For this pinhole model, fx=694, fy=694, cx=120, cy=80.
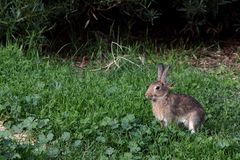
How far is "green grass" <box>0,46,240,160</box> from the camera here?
17.3ft

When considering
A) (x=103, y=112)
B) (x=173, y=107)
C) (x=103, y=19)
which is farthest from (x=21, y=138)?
(x=103, y=19)

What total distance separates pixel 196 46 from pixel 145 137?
11.2ft

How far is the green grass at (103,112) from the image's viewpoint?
17.3 ft

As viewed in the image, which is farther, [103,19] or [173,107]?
[103,19]

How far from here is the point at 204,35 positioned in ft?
29.4

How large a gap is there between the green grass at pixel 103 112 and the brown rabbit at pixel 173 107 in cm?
10

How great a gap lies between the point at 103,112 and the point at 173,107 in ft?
1.95

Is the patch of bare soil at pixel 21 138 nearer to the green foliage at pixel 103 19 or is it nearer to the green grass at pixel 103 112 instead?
the green grass at pixel 103 112

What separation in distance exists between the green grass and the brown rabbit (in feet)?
0.34

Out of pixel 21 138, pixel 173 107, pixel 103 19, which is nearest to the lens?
pixel 21 138

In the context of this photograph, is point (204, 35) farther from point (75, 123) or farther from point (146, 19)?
point (75, 123)

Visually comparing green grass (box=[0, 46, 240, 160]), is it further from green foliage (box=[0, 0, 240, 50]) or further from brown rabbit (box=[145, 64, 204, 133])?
green foliage (box=[0, 0, 240, 50])

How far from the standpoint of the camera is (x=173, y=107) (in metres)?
5.89

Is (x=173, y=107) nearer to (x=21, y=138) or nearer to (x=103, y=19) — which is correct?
(x=21, y=138)
